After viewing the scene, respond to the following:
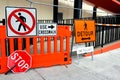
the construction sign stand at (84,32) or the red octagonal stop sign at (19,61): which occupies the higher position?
the construction sign stand at (84,32)

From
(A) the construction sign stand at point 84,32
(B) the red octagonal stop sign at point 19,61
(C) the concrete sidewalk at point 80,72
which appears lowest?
(C) the concrete sidewalk at point 80,72

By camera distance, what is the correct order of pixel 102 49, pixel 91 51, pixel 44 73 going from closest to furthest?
1. pixel 44 73
2. pixel 91 51
3. pixel 102 49

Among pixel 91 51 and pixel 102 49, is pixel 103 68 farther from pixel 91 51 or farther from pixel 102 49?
pixel 102 49

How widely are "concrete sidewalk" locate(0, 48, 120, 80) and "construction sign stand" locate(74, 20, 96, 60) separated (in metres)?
0.41

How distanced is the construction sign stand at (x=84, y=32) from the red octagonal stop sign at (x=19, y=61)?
172cm

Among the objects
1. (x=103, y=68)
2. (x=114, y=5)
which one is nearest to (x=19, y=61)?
(x=103, y=68)

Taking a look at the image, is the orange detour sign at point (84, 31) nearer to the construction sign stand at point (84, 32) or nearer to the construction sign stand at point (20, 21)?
the construction sign stand at point (84, 32)

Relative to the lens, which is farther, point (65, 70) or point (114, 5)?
point (114, 5)

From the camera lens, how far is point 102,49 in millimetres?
7938

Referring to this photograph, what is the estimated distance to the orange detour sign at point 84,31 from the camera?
6457 mm

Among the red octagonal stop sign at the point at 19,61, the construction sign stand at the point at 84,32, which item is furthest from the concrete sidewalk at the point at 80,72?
the construction sign stand at the point at 84,32

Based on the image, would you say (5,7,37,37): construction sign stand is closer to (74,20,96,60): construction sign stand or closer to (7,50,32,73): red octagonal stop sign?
(7,50,32,73): red octagonal stop sign

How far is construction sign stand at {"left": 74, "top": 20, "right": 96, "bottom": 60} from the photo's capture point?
6.45 m

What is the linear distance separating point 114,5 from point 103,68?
10.2m
